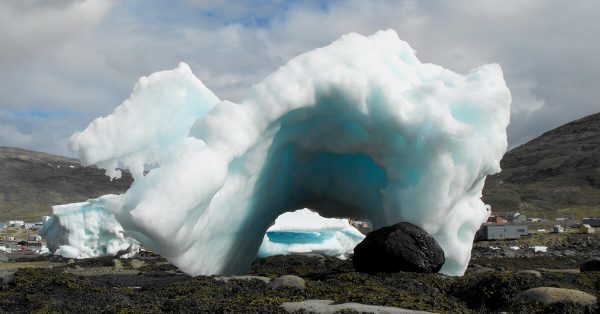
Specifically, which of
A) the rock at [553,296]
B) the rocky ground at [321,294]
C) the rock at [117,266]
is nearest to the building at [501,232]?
the rock at [117,266]

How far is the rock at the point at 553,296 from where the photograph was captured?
12.0 metres

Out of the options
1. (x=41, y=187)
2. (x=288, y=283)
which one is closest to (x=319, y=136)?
(x=288, y=283)

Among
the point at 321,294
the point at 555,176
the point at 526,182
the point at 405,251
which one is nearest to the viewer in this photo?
the point at 321,294

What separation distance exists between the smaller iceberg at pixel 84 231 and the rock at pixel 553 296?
31948 mm

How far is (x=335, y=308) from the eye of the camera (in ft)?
36.7

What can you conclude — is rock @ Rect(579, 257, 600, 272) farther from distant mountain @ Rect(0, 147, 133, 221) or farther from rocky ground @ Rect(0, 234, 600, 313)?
distant mountain @ Rect(0, 147, 133, 221)

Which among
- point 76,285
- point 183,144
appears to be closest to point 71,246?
point 76,285

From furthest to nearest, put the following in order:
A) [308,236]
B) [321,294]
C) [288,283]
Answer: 1. [308,236]
2. [288,283]
3. [321,294]

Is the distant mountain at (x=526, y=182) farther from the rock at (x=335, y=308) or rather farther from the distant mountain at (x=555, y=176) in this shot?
the rock at (x=335, y=308)

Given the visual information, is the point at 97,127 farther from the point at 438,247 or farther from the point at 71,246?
the point at 71,246

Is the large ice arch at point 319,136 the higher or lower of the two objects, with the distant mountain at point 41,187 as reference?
Result: lower

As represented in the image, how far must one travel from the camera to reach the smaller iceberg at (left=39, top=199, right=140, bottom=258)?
4169 cm

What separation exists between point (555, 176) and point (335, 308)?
12980 centimetres

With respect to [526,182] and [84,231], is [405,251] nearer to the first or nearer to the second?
[84,231]
